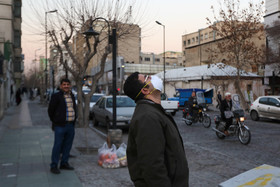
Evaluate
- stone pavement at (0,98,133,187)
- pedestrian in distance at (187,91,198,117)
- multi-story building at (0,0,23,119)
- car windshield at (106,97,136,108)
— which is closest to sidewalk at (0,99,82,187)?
stone pavement at (0,98,133,187)

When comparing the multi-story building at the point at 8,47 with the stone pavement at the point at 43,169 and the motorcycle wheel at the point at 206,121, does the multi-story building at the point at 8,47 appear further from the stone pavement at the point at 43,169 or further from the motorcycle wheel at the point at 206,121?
the motorcycle wheel at the point at 206,121

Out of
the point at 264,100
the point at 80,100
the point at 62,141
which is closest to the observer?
the point at 62,141

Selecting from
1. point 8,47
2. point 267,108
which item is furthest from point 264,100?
point 8,47

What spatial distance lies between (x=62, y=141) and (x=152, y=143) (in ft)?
13.8

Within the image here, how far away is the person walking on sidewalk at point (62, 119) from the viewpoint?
226 inches

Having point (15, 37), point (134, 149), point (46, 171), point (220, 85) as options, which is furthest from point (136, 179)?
point (15, 37)

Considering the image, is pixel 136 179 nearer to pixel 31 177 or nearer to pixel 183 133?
pixel 31 177

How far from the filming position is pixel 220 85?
31.7 m

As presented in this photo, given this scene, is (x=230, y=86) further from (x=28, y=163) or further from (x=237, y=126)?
(x=28, y=163)

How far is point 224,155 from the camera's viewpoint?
7770 millimetres

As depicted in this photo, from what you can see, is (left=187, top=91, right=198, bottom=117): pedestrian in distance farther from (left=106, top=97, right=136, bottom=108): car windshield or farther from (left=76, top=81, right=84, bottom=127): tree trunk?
(left=76, top=81, right=84, bottom=127): tree trunk

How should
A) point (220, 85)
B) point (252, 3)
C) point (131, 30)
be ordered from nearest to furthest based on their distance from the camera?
point (131, 30) → point (252, 3) → point (220, 85)

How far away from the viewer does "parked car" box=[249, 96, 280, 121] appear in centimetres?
1576

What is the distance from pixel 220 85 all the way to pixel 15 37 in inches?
999
